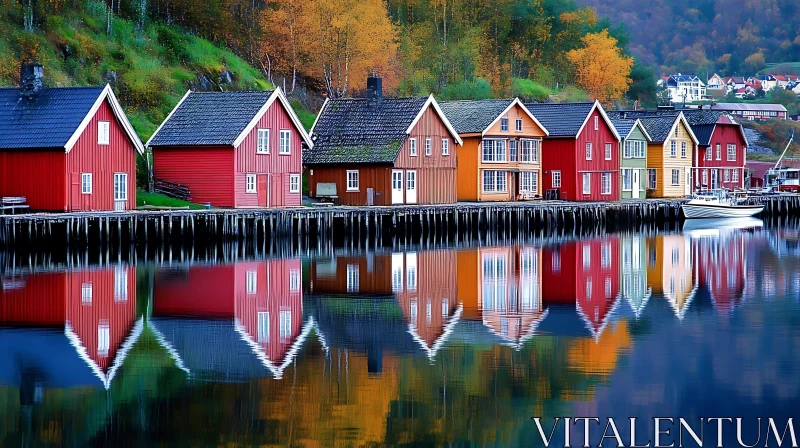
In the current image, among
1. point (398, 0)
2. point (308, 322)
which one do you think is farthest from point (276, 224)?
point (398, 0)

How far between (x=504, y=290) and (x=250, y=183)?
21.3 metres

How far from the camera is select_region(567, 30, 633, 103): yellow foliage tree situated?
400 feet

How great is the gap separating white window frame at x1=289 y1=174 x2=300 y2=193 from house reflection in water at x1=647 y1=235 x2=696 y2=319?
1526cm

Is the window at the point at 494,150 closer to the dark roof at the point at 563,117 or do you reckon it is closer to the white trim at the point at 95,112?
the dark roof at the point at 563,117

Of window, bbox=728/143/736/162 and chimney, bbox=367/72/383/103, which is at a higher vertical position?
chimney, bbox=367/72/383/103

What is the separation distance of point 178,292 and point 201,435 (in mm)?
16078

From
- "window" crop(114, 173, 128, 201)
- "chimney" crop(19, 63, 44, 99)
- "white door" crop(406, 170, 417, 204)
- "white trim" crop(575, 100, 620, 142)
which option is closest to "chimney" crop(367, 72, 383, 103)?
"white door" crop(406, 170, 417, 204)

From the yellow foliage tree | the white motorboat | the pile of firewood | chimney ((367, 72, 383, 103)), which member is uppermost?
the yellow foliage tree

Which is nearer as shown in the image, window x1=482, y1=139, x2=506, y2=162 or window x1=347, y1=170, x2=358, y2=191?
window x1=347, y1=170, x2=358, y2=191

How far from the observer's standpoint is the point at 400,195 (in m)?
63.8

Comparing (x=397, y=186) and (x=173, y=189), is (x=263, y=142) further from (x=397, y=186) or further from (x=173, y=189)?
(x=397, y=186)

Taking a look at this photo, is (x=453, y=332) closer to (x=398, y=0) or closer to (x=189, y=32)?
(x=189, y=32)

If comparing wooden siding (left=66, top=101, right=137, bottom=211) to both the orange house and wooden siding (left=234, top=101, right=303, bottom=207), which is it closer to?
wooden siding (left=234, top=101, right=303, bottom=207)

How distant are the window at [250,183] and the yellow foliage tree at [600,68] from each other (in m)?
69.0
